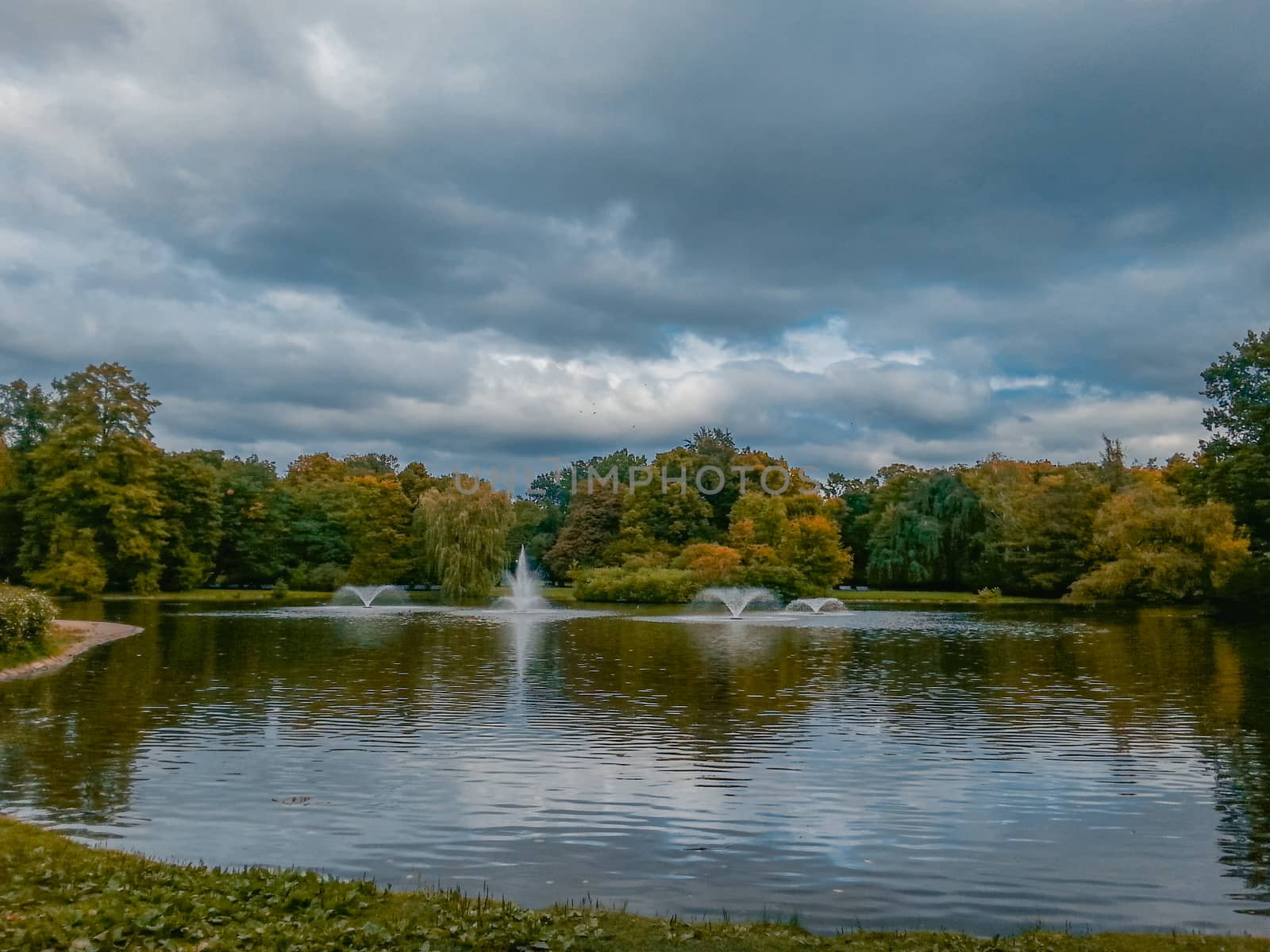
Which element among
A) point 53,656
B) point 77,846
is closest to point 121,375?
point 53,656

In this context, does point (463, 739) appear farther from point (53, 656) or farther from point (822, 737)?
point (53, 656)

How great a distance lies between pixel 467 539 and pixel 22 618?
37881 millimetres

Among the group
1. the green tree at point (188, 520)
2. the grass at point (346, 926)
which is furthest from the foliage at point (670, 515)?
the grass at point (346, 926)

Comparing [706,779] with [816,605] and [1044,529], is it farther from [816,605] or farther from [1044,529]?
[1044,529]

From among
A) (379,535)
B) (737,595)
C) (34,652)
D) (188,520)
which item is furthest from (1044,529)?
(34,652)

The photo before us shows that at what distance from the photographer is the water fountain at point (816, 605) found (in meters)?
48.6

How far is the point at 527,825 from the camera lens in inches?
352

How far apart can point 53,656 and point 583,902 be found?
19.2 metres

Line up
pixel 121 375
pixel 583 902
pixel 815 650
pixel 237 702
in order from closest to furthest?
pixel 583 902 < pixel 237 702 < pixel 815 650 < pixel 121 375

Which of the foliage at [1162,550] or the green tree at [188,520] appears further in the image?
the green tree at [188,520]

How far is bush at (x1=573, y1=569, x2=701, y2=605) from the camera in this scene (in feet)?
186

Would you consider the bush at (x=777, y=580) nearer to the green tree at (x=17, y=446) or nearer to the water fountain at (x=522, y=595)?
the water fountain at (x=522, y=595)

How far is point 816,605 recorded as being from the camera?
4981 centimetres

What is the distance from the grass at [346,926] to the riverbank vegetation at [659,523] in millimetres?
35109
